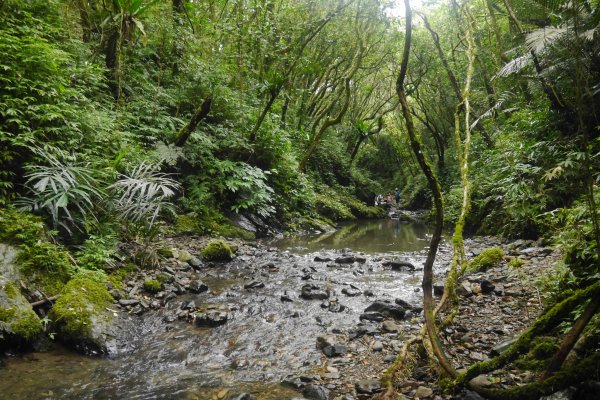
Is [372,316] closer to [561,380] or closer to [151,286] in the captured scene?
[561,380]

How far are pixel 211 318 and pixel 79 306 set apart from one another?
4.99 feet

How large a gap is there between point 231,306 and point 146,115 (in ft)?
21.7

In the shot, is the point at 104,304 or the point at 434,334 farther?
the point at 104,304

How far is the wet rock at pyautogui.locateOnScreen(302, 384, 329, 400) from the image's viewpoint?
9.77 ft

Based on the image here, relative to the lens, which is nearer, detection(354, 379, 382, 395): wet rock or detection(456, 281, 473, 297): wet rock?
detection(354, 379, 382, 395): wet rock

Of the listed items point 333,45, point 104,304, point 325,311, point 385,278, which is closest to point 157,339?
point 104,304

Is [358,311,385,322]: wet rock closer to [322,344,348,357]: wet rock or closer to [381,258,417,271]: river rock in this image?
[322,344,348,357]: wet rock

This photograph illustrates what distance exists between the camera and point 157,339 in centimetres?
415

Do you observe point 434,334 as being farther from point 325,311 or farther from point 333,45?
point 333,45

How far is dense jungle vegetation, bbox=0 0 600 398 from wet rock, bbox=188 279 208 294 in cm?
99

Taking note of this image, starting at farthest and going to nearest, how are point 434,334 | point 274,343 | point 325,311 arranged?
point 325,311 → point 274,343 → point 434,334

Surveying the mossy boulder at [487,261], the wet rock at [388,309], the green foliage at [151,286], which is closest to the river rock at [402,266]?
the mossy boulder at [487,261]

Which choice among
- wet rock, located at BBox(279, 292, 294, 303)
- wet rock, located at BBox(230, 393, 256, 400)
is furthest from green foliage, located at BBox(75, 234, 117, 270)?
wet rock, located at BBox(230, 393, 256, 400)

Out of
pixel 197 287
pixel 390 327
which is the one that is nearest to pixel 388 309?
pixel 390 327
